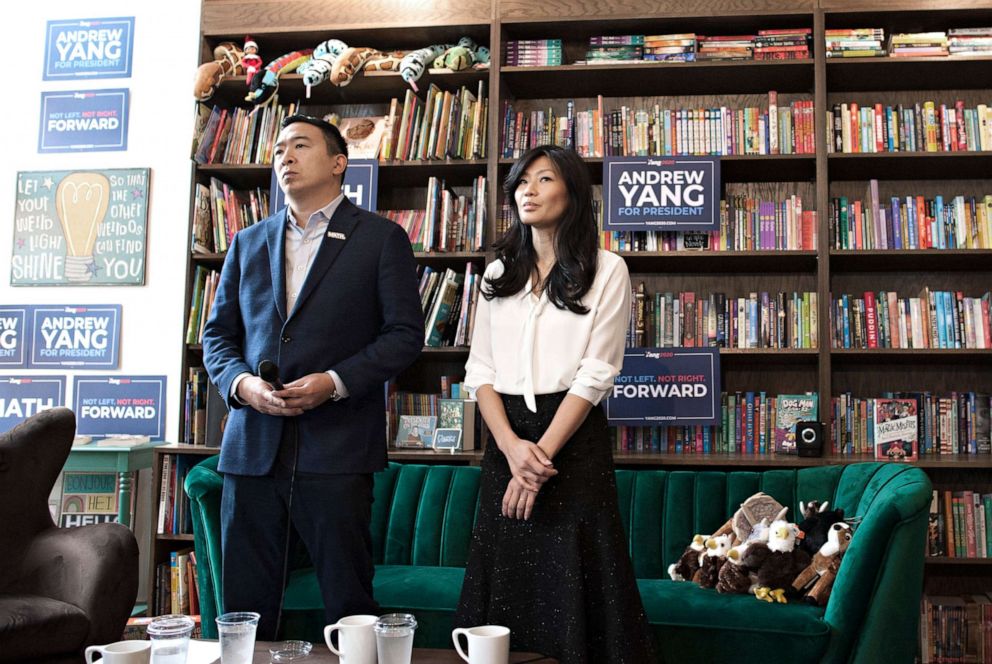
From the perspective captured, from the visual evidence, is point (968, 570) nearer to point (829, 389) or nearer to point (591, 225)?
point (829, 389)

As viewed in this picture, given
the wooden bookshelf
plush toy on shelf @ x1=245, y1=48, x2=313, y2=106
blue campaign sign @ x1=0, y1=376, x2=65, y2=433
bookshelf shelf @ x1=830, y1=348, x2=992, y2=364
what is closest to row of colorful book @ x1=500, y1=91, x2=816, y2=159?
the wooden bookshelf

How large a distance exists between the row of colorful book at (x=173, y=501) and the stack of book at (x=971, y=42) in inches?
128

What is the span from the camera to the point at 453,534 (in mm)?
2639

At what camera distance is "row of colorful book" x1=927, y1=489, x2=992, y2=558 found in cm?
304

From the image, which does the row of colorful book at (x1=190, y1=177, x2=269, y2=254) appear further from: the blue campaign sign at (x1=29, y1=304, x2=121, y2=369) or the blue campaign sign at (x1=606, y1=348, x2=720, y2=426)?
the blue campaign sign at (x1=606, y1=348, x2=720, y2=426)

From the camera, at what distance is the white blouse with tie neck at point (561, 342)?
1.74 metres

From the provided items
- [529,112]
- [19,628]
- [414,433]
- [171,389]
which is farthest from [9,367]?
[529,112]

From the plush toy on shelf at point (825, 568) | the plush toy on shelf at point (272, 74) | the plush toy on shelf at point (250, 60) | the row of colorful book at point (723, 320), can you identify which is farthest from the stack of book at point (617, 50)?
the plush toy on shelf at point (825, 568)

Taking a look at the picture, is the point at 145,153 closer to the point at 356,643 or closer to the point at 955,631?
the point at 356,643

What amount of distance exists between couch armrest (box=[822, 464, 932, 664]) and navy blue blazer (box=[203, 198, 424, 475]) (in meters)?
1.10

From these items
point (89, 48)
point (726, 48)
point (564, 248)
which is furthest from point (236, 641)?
point (89, 48)

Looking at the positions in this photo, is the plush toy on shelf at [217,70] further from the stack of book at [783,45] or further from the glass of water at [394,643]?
the glass of water at [394,643]

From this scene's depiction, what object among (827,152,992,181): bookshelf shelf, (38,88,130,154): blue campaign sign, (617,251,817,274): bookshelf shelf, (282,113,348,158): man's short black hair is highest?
(38,88,130,154): blue campaign sign

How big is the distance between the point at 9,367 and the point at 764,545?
3249 millimetres
